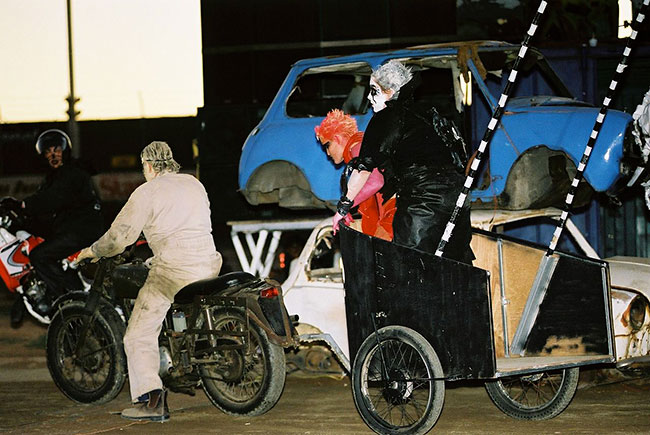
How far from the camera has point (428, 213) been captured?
6883 mm

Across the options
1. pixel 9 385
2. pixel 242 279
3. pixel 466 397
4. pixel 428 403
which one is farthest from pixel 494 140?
pixel 9 385

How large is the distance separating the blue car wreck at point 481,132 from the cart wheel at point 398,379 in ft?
11.9

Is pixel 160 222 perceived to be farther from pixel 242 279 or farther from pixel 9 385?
pixel 9 385

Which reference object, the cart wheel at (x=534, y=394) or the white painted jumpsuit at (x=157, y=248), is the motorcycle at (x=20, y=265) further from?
the cart wheel at (x=534, y=394)

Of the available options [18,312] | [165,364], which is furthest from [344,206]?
[18,312]

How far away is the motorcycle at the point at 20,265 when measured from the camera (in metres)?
10.4

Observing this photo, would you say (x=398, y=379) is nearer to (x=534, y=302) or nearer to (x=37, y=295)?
(x=534, y=302)

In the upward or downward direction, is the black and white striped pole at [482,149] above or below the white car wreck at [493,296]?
above

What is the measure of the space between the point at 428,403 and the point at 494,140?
4.07 metres

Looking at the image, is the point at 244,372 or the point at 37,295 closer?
the point at 244,372

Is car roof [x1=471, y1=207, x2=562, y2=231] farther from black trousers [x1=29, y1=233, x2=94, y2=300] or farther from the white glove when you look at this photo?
black trousers [x1=29, y1=233, x2=94, y2=300]

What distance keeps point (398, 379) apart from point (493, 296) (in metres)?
1.32

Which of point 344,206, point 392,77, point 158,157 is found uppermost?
point 392,77

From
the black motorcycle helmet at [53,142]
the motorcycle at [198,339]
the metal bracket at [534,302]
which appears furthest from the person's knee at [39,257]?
the metal bracket at [534,302]
